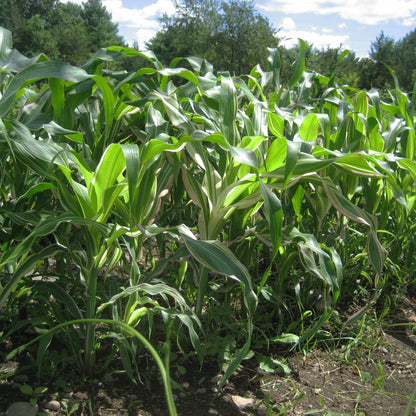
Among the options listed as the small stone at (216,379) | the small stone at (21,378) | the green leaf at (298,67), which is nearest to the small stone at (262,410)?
the small stone at (216,379)

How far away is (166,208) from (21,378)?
0.63 meters

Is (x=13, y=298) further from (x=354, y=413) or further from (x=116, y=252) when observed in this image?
(x=354, y=413)

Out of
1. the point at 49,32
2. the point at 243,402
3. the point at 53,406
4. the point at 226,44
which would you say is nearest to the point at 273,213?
the point at 243,402

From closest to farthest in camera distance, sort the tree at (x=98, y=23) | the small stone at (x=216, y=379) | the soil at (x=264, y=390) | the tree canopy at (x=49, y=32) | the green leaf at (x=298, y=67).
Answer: the soil at (x=264, y=390) < the small stone at (x=216, y=379) < the green leaf at (x=298, y=67) < the tree canopy at (x=49, y=32) < the tree at (x=98, y=23)

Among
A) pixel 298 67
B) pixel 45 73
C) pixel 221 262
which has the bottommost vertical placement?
pixel 221 262

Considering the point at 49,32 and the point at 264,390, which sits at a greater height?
the point at 49,32

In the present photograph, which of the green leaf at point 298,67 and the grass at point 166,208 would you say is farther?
the green leaf at point 298,67

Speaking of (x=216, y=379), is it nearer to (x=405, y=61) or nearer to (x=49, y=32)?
(x=405, y=61)

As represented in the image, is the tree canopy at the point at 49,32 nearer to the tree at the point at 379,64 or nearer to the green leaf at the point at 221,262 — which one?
the tree at the point at 379,64

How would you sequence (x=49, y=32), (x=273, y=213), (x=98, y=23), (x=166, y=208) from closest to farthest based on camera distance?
(x=273, y=213)
(x=166, y=208)
(x=49, y=32)
(x=98, y=23)

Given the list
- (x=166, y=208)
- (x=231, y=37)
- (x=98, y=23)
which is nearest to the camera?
(x=166, y=208)

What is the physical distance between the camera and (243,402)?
1039mm

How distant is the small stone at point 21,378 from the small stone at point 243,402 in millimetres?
509

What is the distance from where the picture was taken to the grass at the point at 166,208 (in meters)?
0.90
